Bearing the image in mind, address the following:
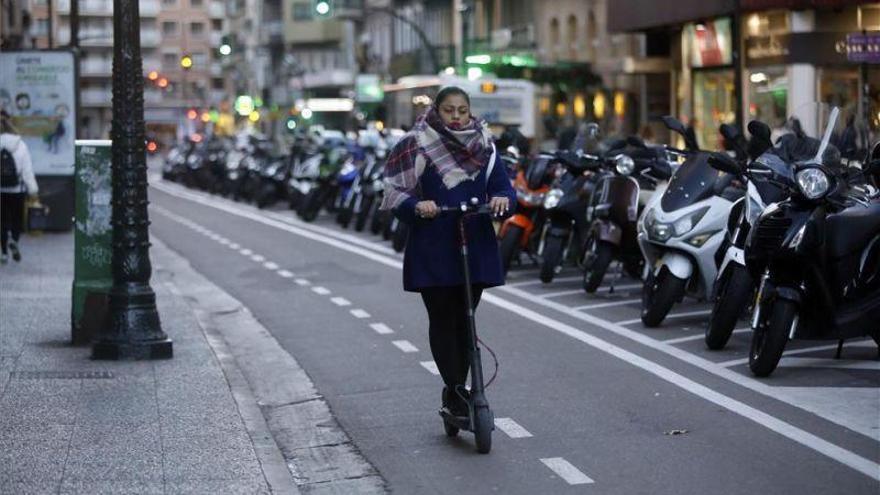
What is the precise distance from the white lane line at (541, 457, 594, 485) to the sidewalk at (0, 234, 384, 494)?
83 cm

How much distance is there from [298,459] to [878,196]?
457 centimetres

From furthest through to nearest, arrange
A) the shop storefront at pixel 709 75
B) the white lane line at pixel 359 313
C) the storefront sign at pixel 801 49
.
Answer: the shop storefront at pixel 709 75
the storefront sign at pixel 801 49
the white lane line at pixel 359 313

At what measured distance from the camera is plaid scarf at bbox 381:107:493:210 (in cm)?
950

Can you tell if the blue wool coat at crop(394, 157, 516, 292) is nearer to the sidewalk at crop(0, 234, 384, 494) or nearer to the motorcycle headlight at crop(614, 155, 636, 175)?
the sidewalk at crop(0, 234, 384, 494)

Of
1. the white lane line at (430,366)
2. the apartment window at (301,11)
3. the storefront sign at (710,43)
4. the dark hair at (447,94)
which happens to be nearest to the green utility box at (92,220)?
the white lane line at (430,366)

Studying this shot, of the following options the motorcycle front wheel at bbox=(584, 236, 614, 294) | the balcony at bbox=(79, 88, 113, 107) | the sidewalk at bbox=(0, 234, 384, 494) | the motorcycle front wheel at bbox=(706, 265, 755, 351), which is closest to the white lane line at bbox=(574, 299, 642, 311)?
the motorcycle front wheel at bbox=(584, 236, 614, 294)

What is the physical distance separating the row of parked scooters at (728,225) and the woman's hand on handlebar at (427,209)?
9.95 feet

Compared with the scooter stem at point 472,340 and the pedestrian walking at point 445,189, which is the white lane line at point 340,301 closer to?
the pedestrian walking at point 445,189

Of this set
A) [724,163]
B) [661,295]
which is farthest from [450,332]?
[661,295]

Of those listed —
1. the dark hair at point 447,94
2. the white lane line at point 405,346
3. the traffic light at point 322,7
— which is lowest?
the white lane line at point 405,346

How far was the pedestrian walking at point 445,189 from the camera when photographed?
31.1 ft

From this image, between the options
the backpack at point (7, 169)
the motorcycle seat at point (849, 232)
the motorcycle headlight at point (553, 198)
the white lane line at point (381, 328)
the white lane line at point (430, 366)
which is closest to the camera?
the motorcycle seat at point (849, 232)

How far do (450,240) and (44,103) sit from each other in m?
20.9

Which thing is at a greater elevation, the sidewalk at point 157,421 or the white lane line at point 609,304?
the white lane line at point 609,304
